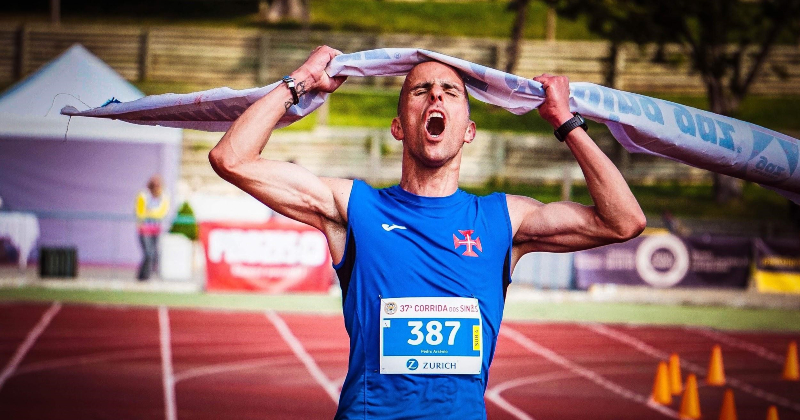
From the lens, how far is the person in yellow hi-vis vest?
17.0 meters

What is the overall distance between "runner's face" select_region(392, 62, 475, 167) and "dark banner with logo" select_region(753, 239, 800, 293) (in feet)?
50.9

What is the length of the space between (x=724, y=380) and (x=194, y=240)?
9.89 m

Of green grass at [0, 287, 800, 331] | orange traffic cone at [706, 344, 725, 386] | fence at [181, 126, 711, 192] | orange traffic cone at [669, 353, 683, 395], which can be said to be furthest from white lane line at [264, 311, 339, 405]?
fence at [181, 126, 711, 192]

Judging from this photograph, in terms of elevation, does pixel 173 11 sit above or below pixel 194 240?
above

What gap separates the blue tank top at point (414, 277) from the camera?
3.27 m

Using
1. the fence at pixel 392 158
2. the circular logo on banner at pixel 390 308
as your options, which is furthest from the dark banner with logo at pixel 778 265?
the circular logo on banner at pixel 390 308

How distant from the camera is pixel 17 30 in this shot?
3059 centimetres

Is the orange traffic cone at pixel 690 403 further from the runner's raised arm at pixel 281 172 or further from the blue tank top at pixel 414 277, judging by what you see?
the runner's raised arm at pixel 281 172

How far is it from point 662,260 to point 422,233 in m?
14.8

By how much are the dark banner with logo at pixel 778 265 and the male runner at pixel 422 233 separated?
15264mm

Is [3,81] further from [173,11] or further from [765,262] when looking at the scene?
[765,262]

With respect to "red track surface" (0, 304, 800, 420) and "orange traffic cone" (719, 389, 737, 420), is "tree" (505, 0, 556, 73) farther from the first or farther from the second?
"orange traffic cone" (719, 389, 737, 420)

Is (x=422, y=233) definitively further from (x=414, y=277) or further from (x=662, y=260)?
(x=662, y=260)

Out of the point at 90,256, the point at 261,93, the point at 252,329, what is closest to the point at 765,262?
the point at 252,329
